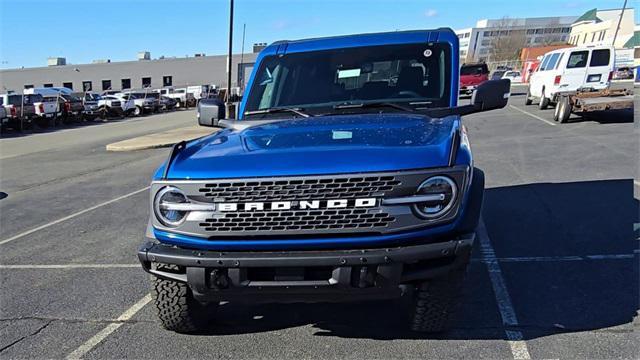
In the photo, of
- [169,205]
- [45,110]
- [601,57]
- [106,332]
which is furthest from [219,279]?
[45,110]

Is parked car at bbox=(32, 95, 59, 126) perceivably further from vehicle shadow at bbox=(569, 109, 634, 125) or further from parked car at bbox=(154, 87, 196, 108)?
vehicle shadow at bbox=(569, 109, 634, 125)

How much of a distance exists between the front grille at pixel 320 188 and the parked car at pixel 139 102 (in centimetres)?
4030

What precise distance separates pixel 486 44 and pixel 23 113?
384 feet

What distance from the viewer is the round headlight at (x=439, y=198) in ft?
9.60

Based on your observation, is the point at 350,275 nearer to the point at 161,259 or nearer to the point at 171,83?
the point at 161,259

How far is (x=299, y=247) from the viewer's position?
296cm

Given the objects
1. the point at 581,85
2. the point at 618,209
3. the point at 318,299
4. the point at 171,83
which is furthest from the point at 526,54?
the point at 318,299

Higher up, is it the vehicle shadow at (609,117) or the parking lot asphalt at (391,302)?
the vehicle shadow at (609,117)

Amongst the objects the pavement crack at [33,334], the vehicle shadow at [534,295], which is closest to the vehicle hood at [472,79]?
the vehicle shadow at [534,295]

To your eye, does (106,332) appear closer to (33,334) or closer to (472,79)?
(33,334)

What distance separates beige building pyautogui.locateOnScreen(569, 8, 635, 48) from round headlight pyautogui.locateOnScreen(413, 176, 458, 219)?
76.3 m

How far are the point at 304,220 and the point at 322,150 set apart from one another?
0.40 m

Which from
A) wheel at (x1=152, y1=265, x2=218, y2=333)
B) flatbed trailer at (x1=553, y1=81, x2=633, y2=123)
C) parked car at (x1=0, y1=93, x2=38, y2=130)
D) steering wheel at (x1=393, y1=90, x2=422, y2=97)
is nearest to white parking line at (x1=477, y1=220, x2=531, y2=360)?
steering wheel at (x1=393, y1=90, x2=422, y2=97)

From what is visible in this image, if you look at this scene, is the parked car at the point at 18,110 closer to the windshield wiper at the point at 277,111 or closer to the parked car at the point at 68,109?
the parked car at the point at 68,109
